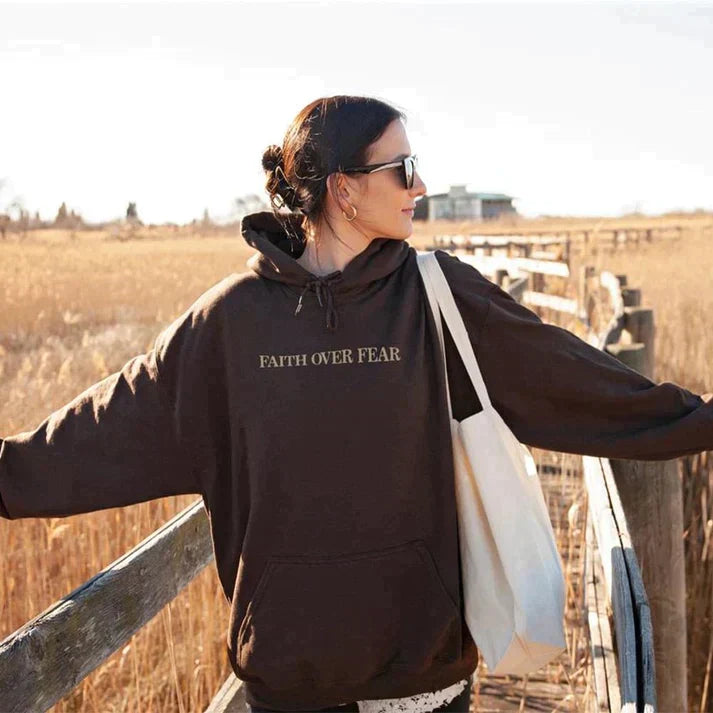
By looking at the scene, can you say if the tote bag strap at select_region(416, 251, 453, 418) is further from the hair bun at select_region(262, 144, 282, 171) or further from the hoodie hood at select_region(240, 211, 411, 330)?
the hair bun at select_region(262, 144, 282, 171)

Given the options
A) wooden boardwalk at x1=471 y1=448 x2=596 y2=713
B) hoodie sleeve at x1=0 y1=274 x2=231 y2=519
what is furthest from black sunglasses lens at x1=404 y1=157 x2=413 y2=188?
wooden boardwalk at x1=471 y1=448 x2=596 y2=713

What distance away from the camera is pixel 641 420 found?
178 cm

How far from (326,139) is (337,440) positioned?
0.51 meters

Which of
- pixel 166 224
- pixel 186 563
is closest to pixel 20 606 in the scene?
pixel 186 563

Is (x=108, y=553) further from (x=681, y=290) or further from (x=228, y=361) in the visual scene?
(x=681, y=290)

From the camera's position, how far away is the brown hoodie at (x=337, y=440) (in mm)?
1619

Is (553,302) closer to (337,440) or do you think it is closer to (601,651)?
(601,651)

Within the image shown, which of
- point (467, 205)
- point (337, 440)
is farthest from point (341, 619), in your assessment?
point (467, 205)

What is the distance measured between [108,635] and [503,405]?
2.48 ft

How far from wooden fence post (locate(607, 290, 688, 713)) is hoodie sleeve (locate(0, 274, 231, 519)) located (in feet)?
3.49

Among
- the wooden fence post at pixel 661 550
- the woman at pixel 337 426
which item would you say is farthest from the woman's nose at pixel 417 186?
the wooden fence post at pixel 661 550

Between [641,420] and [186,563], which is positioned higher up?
[641,420]

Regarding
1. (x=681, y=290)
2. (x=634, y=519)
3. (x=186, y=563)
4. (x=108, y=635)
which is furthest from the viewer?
(x=681, y=290)

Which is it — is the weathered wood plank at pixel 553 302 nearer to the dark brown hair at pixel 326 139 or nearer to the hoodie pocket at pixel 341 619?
the dark brown hair at pixel 326 139
